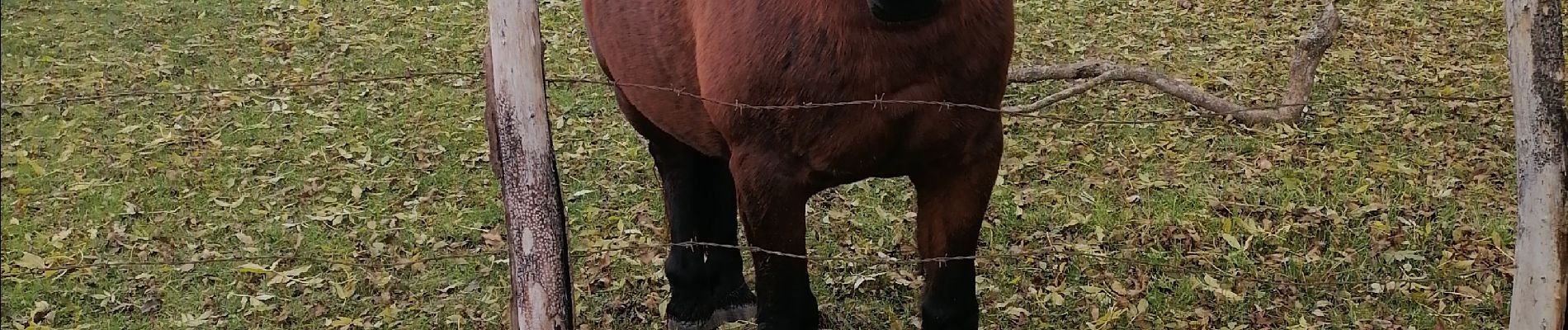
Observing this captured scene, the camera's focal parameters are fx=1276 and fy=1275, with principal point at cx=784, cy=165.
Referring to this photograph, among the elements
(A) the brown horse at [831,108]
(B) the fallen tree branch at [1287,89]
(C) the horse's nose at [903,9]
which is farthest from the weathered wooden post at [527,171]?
(B) the fallen tree branch at [1287,89]

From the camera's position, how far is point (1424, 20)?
8609mm

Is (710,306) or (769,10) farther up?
(769,10)

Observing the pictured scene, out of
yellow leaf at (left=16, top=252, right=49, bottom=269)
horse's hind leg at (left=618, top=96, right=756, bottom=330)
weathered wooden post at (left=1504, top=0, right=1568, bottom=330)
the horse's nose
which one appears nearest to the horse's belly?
horse's hind leg at (left=618, top=96, right=756, bottom=330)

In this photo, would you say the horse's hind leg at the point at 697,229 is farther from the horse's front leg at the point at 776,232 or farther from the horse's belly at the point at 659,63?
the horse's front leg at the point at 776,232

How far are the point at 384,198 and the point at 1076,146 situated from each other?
3.50m

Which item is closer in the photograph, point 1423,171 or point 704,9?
point 704,9

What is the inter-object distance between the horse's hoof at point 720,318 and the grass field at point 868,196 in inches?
5.1

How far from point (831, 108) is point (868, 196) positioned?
2899 millimetres

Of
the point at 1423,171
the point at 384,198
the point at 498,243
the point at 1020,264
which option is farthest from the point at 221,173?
the point at 1423,171

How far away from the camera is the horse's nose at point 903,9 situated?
9.29 feet

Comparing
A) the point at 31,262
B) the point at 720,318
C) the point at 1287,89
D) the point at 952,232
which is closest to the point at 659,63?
the point at 952,232

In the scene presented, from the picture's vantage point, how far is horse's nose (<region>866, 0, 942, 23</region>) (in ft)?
9.29

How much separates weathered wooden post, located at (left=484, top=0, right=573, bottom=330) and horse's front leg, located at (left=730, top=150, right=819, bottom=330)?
635 millimetres

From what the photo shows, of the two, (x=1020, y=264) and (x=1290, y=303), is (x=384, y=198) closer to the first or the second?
(x=1020, y=264)
